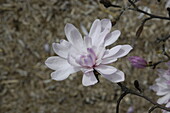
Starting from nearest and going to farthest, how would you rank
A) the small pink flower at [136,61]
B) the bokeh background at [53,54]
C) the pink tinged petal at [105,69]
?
the pink tinged petal at [105,69] → the small pink flower at [136,61] → the bokeh background at [53,54]

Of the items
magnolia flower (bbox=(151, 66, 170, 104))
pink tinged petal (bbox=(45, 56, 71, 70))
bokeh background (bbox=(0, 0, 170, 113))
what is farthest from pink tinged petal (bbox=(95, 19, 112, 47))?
bokeh background (bbox=(0, 0, 170, 113))

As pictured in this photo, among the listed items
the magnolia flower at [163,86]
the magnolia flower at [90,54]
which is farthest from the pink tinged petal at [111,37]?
the magnolia flower at [163,86]

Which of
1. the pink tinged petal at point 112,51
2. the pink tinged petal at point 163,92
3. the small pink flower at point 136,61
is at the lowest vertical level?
the pink tinged petal at point 163,92

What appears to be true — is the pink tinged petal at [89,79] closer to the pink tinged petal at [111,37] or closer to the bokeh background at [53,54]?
the pink tinged petal at [111,37]

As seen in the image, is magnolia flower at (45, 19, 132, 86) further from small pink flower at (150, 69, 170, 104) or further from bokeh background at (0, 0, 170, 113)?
bokeh background at (0, 0, 170, 113)

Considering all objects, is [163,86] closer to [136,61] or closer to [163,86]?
[163,86]

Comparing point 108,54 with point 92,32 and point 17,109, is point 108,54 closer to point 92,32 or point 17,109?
point 92,32

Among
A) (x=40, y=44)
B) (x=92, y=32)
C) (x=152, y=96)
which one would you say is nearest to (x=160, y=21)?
(x=152, y=96)
